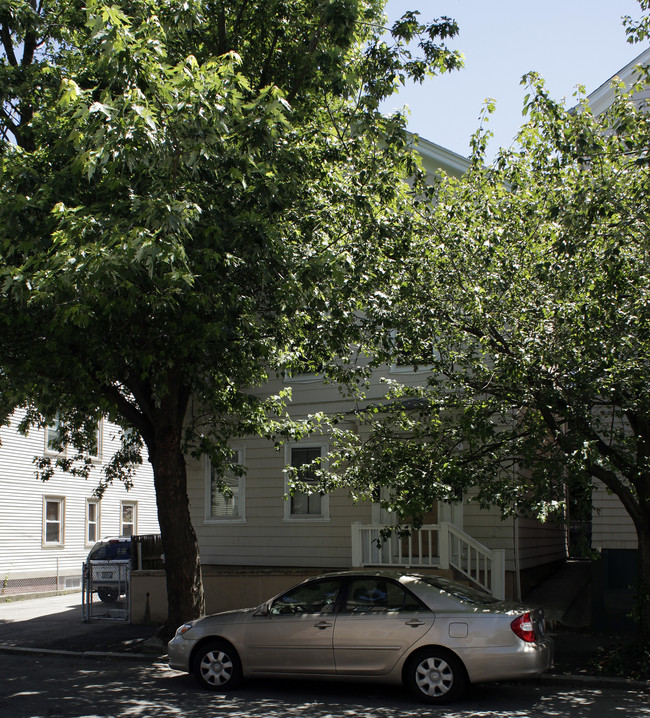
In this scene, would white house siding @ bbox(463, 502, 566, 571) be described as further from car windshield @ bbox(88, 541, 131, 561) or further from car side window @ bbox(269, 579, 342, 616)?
car windshield @ bbox(88, 541, 131, 561)

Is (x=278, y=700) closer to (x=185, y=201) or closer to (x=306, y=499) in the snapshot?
(x=185, y=201)

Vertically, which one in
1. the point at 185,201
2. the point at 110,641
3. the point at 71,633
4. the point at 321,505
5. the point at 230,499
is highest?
the point at 185,201

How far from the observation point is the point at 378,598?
29.8 feet

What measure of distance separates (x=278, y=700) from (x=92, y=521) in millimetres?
20822

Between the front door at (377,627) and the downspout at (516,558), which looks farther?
the downspout at (516,558)

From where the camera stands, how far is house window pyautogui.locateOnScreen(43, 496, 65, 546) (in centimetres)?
2587

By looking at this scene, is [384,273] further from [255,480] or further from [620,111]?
[255,480]

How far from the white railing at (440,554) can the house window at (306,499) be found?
2276mm

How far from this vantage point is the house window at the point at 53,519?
84.9ft

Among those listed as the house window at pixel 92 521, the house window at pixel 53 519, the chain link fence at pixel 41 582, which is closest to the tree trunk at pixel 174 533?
the chain link fence at pixel 41 582

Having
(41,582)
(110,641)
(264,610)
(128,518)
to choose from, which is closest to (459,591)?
(264,610)

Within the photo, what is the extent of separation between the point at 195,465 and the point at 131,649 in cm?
614

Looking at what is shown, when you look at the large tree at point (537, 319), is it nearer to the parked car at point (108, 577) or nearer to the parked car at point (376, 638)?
the parked car at point (376, 638)

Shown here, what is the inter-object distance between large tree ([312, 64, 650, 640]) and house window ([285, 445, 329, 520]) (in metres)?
5.80
